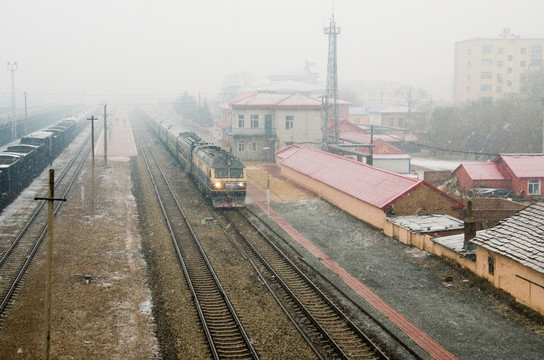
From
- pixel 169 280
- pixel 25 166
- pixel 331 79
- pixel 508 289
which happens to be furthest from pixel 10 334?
pixel 331 79

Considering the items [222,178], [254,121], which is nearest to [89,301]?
[222,178]

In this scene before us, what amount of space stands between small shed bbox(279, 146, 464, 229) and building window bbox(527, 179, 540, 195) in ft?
39.0

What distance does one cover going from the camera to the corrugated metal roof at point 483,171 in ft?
117

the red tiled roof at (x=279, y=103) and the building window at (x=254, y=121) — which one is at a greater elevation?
the red tiled roof at (x=279, y=103)

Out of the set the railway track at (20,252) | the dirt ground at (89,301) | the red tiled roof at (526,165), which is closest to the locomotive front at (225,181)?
the dirt ground at (89,301)

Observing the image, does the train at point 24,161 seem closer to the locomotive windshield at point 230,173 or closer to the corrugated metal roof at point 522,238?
the locomotive windshield at point 230,173

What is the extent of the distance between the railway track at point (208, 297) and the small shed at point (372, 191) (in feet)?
27.6

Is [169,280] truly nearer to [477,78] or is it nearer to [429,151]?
[429,151]

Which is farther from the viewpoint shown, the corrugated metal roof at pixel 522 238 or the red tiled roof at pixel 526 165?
the red tiled roof at pixel 526 165

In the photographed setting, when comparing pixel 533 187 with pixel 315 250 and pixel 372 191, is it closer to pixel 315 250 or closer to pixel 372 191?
pixel 372 191


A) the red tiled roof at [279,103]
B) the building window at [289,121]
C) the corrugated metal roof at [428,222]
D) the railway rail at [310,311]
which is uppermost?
the red tiled roof at [279,103]

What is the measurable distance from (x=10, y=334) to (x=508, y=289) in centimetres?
1364

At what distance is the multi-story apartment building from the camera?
321 feet

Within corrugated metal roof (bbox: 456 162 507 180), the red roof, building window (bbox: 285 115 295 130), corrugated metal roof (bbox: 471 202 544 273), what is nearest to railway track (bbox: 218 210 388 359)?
corrugated metal roof (bbox: 471 202 544 273)
